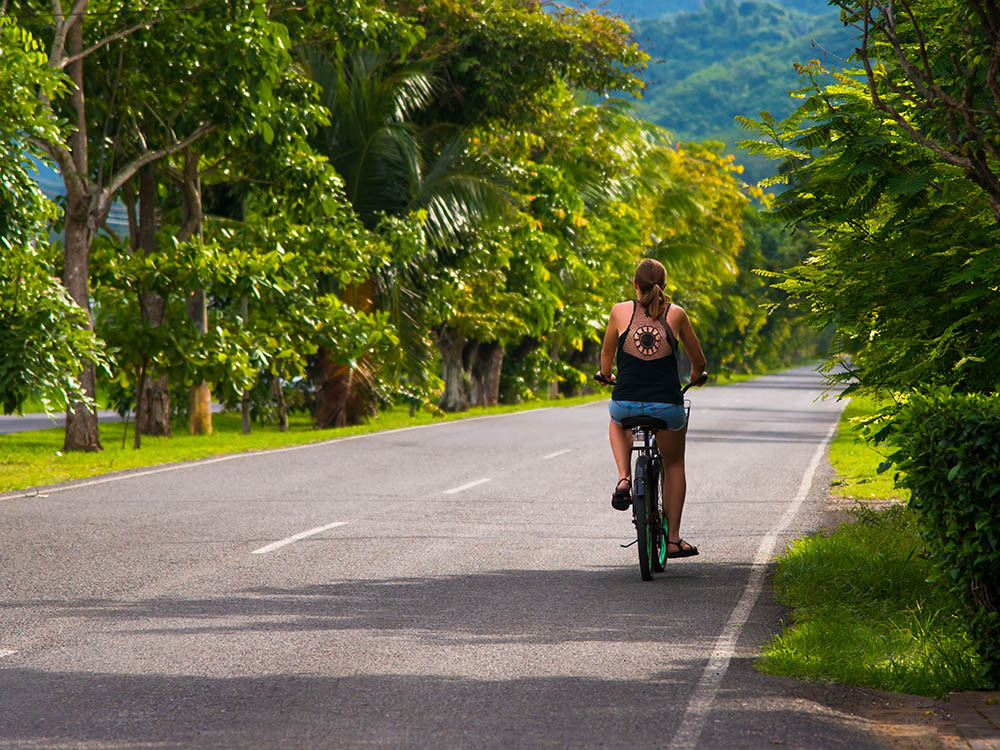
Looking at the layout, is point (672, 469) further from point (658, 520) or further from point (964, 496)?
point (964, 496)

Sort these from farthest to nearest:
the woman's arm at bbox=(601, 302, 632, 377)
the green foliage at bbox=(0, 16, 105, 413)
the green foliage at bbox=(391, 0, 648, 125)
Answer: the green foliage at bbox=(391, 0, 648, 125), the green foliage at bbox=(0, 16, 105, 413), the woman's arm at bbox=(601, 302, 632, 377)

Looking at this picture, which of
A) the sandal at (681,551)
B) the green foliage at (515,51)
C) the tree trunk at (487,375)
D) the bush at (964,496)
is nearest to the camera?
the bush at (964,496)

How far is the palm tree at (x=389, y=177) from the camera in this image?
2780cm

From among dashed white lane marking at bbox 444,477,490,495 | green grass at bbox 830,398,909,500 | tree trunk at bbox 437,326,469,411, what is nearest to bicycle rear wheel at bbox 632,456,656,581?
green grass at bbox 830,398,909,500

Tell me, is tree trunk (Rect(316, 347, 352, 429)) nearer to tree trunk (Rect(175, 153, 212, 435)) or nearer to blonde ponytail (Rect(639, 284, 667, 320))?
tree trunk (Rect(175, 153, 212, 435))

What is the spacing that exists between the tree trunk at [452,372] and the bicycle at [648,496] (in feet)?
101

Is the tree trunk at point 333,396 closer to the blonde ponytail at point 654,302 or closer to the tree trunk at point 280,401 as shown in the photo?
the tree trunk at point 280,401

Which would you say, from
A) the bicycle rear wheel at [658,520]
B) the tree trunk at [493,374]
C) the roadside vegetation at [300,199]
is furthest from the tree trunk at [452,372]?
the bicycle rear wheel at [658,520]

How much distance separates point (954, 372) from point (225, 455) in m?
12.9

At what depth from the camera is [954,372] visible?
26.8 feet

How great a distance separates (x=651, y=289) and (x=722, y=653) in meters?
2.85

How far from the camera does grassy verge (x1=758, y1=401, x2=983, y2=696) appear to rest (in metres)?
6.38

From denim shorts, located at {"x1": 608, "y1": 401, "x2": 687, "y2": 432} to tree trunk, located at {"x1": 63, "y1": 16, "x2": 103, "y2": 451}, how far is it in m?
12.3

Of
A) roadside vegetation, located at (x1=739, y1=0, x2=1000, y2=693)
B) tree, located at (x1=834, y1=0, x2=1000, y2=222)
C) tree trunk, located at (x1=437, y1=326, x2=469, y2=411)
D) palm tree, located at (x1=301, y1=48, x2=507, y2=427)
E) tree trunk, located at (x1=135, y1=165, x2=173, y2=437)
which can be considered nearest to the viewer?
roadside vegetation, located at (x1=739, y1=0, x2=1000, y2=693)
